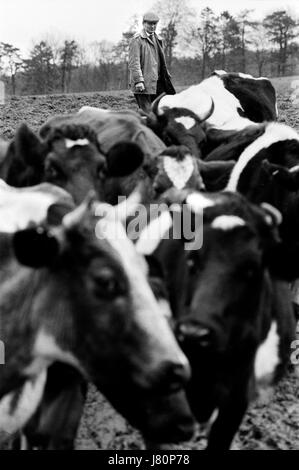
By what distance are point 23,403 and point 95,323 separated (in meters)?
0.78

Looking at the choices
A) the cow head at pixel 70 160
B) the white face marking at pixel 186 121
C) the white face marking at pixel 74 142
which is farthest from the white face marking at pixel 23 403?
the white face marking at pixel 186 121

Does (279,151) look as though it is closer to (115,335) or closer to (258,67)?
A: (115,335)

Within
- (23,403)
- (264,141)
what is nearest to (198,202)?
(23,403)

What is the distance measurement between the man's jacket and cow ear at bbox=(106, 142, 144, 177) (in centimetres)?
442

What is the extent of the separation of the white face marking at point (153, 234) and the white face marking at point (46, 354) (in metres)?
0.77

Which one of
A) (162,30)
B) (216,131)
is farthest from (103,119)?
(162,30)

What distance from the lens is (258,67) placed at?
126ft

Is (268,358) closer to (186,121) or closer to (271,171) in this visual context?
(271,171)

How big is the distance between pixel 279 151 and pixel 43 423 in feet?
12.1

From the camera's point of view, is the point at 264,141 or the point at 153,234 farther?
the point at 264,141

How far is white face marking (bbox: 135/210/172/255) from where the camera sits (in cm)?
369

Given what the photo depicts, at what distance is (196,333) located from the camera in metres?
3.02

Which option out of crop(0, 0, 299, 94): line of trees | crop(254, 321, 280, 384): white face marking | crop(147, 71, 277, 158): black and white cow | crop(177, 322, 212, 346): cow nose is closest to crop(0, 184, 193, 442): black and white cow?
crop(177, 322, 212, 346): cow nose

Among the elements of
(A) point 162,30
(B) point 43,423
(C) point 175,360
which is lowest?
(B) point 43,423
